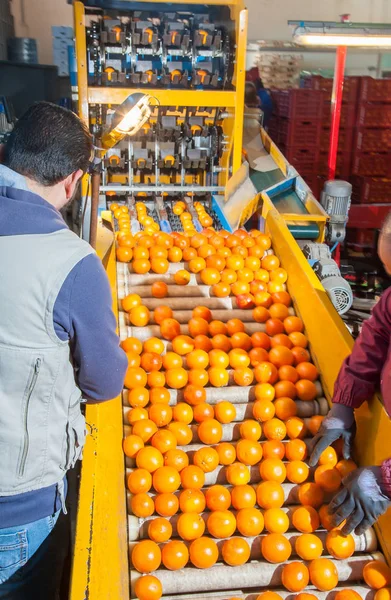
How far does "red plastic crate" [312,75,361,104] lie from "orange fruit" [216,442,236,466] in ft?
25.1

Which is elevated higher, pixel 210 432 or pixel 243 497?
pixel 210 432

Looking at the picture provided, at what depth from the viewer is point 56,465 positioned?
1.76 meters

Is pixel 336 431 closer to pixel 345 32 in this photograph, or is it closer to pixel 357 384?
pixel 357 384

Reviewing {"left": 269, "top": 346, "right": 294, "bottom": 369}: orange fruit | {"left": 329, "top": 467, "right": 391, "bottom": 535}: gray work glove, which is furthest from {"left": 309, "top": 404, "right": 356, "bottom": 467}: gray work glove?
{"left": 269, "top": 346, "right": 294, "bottom": 369}: orange fruit

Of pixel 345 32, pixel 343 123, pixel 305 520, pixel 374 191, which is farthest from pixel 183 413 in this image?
pixel 343 123

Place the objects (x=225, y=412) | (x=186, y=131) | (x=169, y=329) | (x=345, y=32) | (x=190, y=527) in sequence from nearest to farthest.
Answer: (x=190, y=527), (x=225, y=412), (x=169, y=329), (x=345, y=32), (x=186, y=131)

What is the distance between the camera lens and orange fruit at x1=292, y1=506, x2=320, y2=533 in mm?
2062

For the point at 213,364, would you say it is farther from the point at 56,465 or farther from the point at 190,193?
the point at 190,193

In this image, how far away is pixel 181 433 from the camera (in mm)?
2350

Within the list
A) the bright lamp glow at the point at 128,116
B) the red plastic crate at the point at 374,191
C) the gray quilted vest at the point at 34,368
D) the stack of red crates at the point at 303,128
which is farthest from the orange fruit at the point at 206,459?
the red plastic crate at the point at 374,191

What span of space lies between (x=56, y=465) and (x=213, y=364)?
107 cm

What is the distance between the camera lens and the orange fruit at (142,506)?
2.07m

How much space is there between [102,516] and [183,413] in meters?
0.62

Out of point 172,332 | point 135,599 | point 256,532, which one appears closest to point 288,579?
point 256,532
